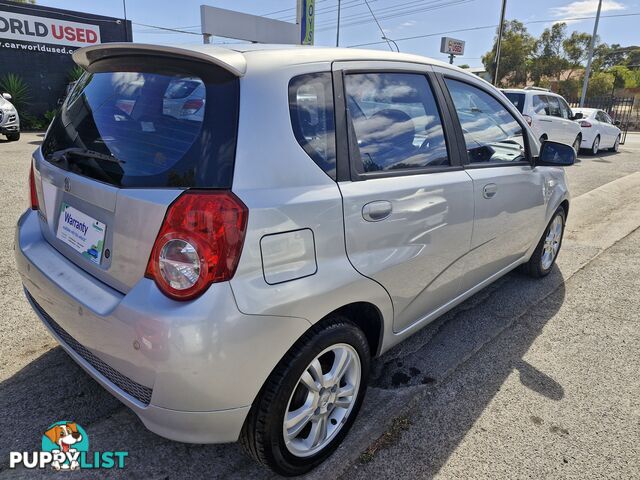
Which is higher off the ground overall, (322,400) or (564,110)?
(564,110)

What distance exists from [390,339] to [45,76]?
18961 mm

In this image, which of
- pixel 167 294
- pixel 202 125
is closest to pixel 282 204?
pixel 202 125

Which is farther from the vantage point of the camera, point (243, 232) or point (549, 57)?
point (549, 57)

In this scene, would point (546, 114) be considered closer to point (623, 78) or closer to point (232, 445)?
point (232, 445)

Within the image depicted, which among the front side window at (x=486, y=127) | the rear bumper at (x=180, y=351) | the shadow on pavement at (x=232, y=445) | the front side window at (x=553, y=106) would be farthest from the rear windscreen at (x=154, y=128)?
the front side window at (x=553, y=106)

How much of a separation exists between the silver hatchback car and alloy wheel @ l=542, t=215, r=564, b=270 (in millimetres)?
1991

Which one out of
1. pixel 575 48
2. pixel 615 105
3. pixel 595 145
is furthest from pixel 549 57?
pixel 595 145

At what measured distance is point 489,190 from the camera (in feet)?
9.41

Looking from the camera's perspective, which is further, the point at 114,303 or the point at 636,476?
the point at 636,476

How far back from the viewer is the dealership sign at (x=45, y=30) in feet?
51.7

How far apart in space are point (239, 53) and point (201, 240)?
2.55 feet

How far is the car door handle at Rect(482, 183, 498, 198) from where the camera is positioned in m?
2.81

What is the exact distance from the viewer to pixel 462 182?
2.62 metres

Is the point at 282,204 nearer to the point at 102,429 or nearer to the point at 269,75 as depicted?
the point at 269,75
